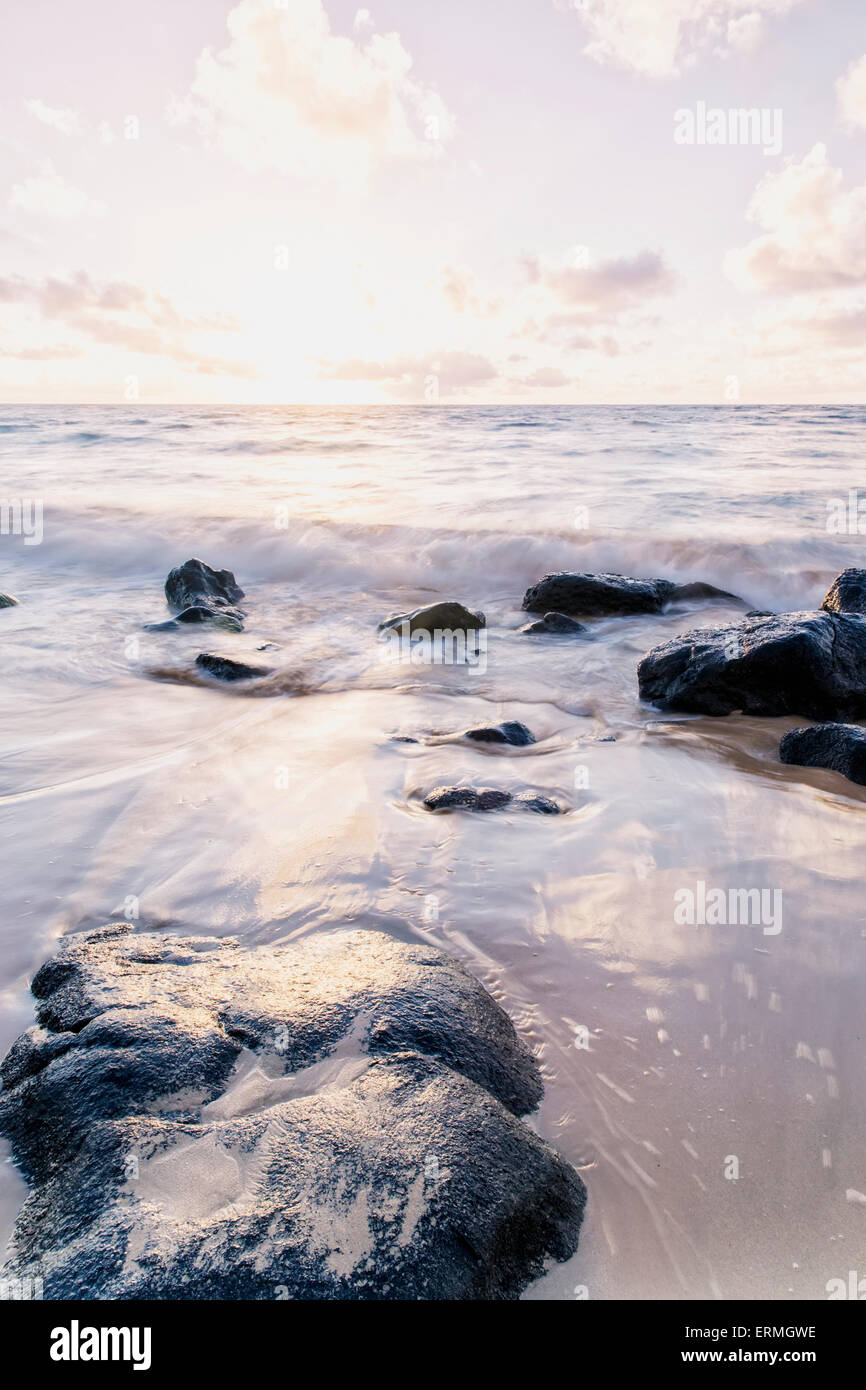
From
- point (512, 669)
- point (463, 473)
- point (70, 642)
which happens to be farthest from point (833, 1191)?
point (463, 473)

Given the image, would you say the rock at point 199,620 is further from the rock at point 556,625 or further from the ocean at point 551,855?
the rock at point 556,625

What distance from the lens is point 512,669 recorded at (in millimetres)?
7387

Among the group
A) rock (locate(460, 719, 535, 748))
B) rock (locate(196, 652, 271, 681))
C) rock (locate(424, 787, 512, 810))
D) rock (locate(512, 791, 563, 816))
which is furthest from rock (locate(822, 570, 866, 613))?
rock (locate(196, 652, 271, 681))

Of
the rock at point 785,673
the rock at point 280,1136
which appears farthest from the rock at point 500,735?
the rock at point 280,1136

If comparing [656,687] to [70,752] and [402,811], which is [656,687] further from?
[70,752]

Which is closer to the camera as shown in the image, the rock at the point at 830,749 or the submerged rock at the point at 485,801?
the submerged rock at the point at 485,801

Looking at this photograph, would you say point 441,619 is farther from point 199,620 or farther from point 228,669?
point 199,620

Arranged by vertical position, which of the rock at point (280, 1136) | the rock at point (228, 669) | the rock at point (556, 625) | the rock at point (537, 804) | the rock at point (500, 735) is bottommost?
the rock at point (280, 1136)

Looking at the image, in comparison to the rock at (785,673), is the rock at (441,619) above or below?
above

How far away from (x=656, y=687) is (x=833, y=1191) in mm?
4477

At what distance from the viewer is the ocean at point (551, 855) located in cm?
212

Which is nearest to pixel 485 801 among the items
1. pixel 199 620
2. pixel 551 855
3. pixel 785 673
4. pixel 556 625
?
pixel 551 855

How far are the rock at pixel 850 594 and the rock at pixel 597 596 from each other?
6.63 ft

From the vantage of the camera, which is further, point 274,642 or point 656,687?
point 274,642
